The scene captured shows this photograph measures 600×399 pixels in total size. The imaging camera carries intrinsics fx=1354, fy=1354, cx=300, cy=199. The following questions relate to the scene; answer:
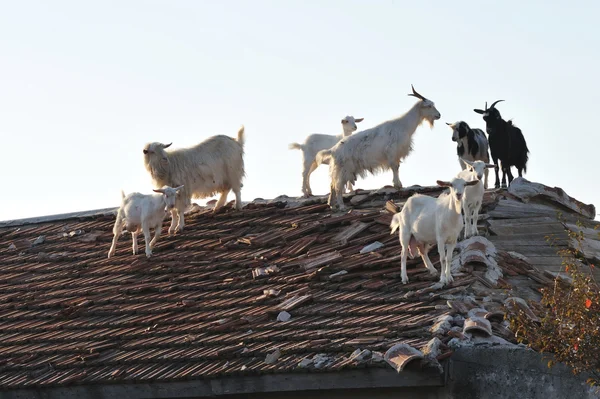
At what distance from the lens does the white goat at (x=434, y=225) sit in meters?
12.7

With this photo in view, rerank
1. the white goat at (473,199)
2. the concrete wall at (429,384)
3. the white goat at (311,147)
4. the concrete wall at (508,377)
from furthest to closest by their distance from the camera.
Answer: the white goat at (311,147), the white goat at (473,199), the concrete wall at (429,384), the concrete wall at (508,377)

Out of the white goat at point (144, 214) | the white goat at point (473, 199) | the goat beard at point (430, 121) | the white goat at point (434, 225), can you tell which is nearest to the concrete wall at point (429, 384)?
the white goat at point (434, 225)

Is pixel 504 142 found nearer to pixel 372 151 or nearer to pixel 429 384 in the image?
pixel 372 151

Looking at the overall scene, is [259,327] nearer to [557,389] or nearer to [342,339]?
[342,339]

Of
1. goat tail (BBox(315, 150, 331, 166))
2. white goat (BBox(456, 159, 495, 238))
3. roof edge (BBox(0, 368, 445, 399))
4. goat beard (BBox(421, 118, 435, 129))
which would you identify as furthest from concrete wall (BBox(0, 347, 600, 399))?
goat beard (BBox(421, 118, 435, 129))

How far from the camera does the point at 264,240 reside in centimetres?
1576

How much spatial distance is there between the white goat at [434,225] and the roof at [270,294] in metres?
0.22

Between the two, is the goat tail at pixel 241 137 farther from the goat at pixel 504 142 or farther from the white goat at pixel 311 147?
the goat at pixel 504 142

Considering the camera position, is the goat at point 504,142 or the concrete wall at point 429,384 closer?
the concrete wall at point 429,384

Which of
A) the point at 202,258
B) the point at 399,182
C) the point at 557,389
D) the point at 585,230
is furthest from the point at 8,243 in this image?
the point at 557,389

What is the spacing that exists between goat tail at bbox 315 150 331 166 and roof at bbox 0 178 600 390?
1.91 ft

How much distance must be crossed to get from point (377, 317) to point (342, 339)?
587 mm

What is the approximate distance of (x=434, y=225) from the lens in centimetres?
1298

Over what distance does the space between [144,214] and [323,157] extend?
2692 mm
